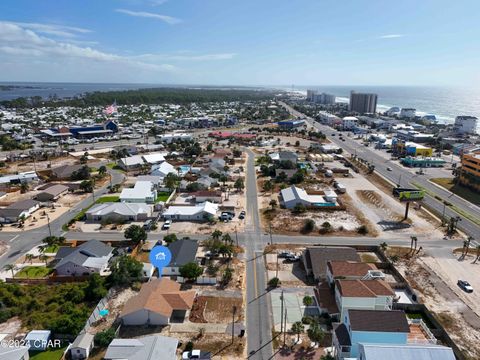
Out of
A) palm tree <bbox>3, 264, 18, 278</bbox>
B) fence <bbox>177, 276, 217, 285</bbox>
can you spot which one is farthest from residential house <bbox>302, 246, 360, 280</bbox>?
palm tree <bbox>3, 264, 18, 278</bbox>

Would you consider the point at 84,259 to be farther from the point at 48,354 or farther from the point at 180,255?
the point at 48,354

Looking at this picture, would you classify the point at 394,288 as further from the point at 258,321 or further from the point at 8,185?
the point at 8,185

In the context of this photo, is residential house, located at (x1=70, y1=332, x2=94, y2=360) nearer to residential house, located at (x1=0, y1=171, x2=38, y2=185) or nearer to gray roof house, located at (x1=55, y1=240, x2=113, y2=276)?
gray roof house, located at (x1=55, y1=240, x2=113, y2=276)

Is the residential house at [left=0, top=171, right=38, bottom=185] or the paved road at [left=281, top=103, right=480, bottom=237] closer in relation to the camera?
the paved road at [left=281, top=103, right=480, bottom=237]

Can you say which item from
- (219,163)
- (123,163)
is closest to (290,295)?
(219,163)

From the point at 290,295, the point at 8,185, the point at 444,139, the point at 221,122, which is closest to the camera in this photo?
the point at 290,295

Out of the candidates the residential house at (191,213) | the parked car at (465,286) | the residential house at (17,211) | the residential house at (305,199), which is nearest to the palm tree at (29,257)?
the residential house at (17,211)
